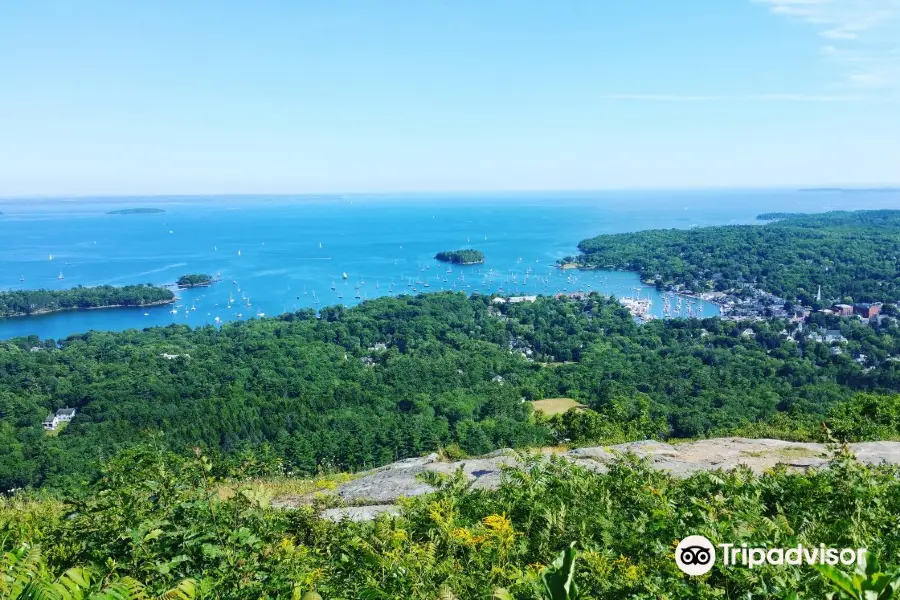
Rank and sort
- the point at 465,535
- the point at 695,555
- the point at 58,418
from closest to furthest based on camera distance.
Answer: the point at 695,555, the point at 465,535, the point at 58,418

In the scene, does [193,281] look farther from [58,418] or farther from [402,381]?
[402,381]

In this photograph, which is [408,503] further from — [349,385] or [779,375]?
[779,375]

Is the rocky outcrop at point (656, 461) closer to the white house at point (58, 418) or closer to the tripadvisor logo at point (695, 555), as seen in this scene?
the tripadvisor logo at point (695, 555)

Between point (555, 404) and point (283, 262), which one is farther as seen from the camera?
point (283, 262)

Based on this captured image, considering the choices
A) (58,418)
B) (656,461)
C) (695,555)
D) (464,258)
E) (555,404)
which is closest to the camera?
(695,555)

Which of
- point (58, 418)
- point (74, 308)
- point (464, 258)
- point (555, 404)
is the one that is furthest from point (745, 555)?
point (464, 258)

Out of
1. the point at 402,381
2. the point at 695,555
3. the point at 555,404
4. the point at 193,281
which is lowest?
the point at 555,404

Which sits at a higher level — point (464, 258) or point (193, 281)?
point (464, 258)
